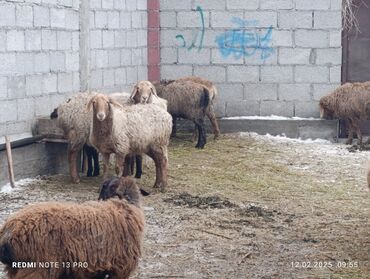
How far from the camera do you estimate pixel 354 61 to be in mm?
13688

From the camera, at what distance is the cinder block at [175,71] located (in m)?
13.9

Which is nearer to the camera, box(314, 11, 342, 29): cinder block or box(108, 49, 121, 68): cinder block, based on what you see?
box(108, 49, 121, 68): cinder block

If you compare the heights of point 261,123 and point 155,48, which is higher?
point 155,48

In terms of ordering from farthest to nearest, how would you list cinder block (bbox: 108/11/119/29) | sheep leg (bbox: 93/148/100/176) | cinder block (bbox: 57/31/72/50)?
cinder block (bbox: 108/11/119/29), cinder block (bbox: 57/31/72/50), sheep leg (bbox: 93/148/100/176)

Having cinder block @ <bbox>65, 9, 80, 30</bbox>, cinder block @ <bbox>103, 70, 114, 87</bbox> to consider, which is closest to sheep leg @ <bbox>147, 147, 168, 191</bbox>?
cinder block @ <bbox>65, 9, 80, 30</bbox>

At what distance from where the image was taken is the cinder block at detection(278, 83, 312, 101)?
13.6m

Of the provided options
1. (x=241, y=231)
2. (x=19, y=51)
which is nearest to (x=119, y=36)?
(x=19, y=51)

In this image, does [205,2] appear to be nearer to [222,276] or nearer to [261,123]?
[261,123]

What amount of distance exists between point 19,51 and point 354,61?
6446mm

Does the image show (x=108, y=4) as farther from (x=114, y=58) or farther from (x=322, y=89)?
(x=322, y=89)

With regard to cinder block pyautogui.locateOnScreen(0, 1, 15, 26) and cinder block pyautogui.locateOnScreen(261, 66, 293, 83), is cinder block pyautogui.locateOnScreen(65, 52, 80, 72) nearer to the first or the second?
cinder block pyautogui.locateOnScreen(0, 1, 15, 26)

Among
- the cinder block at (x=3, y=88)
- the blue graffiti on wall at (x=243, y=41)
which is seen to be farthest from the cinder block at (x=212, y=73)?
the cinder block at (x=3, y=88)

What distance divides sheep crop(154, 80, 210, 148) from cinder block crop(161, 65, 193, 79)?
46.4 inches

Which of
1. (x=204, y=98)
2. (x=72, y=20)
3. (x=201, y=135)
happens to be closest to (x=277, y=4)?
(x=204, y=98)
